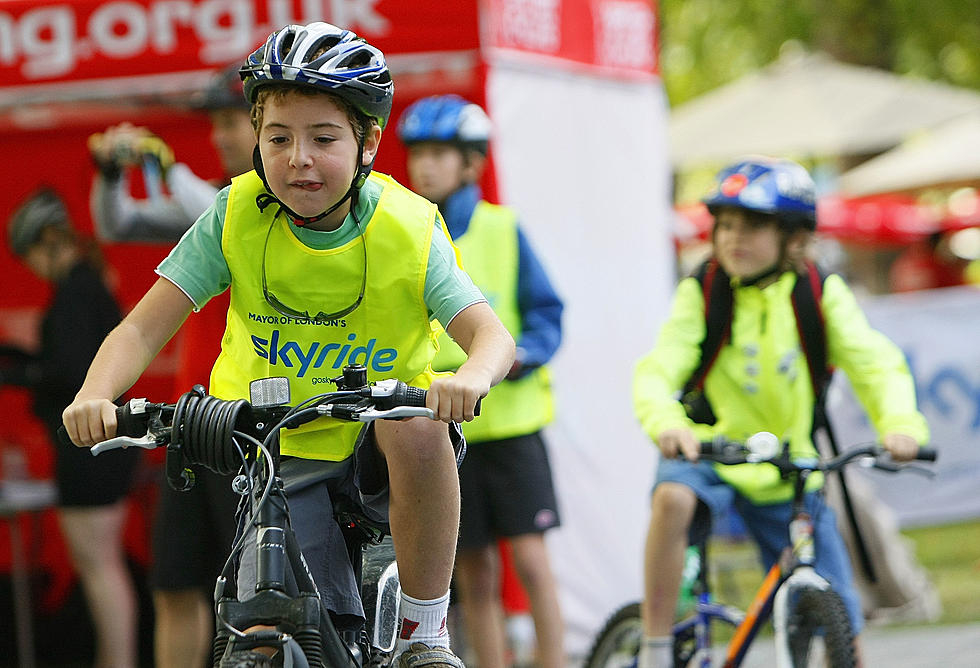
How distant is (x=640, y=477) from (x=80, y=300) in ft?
10.1

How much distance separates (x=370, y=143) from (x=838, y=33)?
17.2 meters

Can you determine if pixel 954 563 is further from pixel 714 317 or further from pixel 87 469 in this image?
pixel 87 469

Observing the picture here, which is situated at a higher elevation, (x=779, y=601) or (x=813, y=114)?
(x=813, y=114)

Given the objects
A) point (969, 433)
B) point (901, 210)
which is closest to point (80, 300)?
point (969, 433)

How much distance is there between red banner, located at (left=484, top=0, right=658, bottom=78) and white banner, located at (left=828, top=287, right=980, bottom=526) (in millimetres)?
3470

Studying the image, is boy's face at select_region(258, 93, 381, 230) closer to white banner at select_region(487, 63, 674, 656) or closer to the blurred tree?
white banner at select_region(487, 63, 674, 656)

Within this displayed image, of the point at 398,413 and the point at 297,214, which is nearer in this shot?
the point at 398,413

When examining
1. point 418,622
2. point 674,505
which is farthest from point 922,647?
point 418,622

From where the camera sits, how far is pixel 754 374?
209 inches

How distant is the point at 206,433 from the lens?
326 centimetres

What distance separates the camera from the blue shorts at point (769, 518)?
511 centimetres

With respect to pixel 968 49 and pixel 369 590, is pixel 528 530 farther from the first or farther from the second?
pixel 968 49

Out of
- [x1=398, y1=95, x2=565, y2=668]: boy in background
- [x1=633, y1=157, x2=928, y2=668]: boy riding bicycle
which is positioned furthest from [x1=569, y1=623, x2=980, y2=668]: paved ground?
[x1=633, y1=157, x2=928, y2=668]: boy riding bicycle

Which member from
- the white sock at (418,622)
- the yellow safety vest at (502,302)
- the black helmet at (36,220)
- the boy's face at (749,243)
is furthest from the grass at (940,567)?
the black helmet at (36,220)
